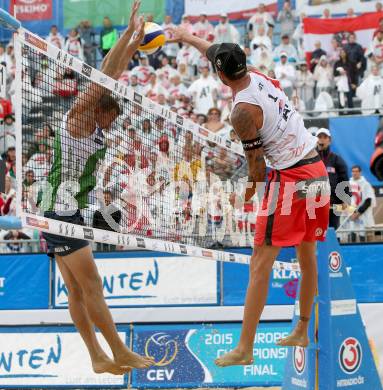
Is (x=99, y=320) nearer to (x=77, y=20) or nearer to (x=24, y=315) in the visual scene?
(x=24, y=315)

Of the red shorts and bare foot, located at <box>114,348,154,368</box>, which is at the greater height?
the red shorts

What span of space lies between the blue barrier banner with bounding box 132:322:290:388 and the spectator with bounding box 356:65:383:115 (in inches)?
248

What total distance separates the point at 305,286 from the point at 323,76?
10.3m

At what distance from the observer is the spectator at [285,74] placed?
16094mm

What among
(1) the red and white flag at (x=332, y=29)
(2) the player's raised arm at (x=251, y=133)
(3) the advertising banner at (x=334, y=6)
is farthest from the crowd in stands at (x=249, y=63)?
(2) the player's raised arm at (x=251, y=133)

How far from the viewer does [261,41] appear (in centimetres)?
1797

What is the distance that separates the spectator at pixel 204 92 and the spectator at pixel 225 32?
6.20 feet

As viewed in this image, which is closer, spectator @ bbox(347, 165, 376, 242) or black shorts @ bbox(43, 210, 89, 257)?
black shorts @ bbox(43, 210, 89, 257)

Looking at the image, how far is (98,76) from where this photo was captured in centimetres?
598

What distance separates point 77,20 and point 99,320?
16.1 metres

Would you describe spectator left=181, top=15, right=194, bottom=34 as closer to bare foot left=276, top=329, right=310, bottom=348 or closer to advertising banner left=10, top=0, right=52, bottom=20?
advertising banner left=10, top=0, right=52, bottom=20

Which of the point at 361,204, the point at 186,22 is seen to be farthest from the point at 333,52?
the point at 361,204

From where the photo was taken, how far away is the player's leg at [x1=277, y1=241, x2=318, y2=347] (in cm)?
647

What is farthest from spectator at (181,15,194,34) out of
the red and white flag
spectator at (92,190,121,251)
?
spectator at (92,190,121,251)
